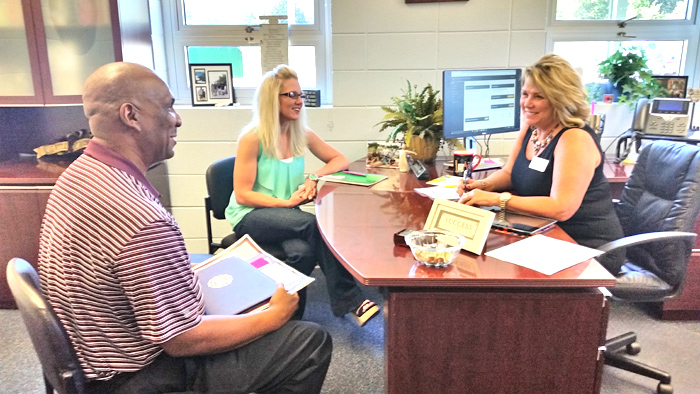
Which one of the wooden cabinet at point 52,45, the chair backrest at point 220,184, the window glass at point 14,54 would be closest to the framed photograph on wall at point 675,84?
the chair backrest at point 220,184

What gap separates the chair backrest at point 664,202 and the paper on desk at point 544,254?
26.2 inches

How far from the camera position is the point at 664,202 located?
192cm

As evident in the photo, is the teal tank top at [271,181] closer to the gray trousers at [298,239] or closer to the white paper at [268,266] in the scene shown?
the gray trousers at [298,239]

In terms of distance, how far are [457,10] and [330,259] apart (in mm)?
1606

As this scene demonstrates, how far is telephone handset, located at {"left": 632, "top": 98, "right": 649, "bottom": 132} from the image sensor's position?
8.55 ft

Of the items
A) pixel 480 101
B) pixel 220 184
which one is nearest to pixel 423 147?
pixel 480 101

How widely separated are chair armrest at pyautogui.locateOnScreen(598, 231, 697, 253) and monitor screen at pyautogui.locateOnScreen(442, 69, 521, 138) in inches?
36.2

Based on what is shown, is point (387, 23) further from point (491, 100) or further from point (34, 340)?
point (34, 340)

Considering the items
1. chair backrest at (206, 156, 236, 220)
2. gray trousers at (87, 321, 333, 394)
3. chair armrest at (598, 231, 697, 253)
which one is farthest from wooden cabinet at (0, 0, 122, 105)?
chair armrest at (598, 231, 697, 253)

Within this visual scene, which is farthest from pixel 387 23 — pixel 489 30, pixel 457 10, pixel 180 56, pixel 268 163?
pixel 180 56

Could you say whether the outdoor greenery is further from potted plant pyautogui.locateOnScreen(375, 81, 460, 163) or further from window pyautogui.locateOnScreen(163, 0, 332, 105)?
window pyautogui.locateOnScreen(163, 0, 332, 105)

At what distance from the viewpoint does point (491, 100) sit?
2.53 meters

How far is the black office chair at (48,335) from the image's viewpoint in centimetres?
105

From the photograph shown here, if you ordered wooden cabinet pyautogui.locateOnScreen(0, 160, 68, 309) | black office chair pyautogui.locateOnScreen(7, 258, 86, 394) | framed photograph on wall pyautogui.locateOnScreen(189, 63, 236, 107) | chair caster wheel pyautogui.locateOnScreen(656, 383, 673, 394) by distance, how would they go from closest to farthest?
black office chair pyautogui.locateOnScreen(7, 258, 86, 394) < chair caster wheel pyautogui.locateOnScreen(656, 383, 673, 394) < wooden cabinet pyautogui.locateOnScreen(0, 160, 68, 309) < framed photograph on wall pyautogui.locateOnScreen(189, 63, 236, 107)
